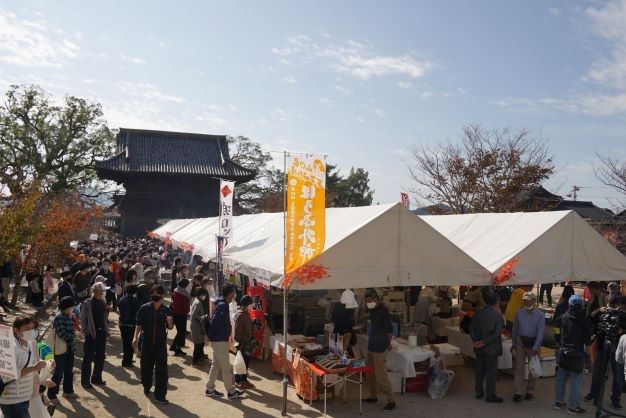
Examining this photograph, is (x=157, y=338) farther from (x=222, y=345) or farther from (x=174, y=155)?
(x=174, y=155)

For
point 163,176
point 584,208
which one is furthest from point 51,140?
point 584,208

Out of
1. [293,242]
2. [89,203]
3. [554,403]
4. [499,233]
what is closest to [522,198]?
[499,233]

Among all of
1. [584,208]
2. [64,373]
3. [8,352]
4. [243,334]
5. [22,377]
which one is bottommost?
[64,373]

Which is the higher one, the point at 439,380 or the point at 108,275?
the point at 108,275

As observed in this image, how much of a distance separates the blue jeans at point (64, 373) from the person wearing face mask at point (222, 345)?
1855 millimetres

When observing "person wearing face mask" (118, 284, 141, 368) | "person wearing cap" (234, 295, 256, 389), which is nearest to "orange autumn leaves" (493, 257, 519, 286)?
"person wearing cap" (234, 295, 256, 389)

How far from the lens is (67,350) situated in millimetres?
6641

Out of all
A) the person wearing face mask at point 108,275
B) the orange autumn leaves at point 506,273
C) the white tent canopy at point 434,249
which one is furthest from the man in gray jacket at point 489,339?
the person wearing face mask at point 108,275

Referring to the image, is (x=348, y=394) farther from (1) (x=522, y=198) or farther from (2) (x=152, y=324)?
(1) (x=522, y=198)

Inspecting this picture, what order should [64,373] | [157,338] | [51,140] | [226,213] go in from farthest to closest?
[51,140] → [226,213] → [64,373] → [157,338]

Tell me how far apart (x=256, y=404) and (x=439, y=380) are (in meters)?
2.72

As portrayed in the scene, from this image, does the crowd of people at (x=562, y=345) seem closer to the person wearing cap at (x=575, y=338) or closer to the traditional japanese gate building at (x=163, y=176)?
the person wearing cap at (x=575, y=338)

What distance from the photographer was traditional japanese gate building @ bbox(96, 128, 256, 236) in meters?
34.4

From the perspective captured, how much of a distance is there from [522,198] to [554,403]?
581 inches
